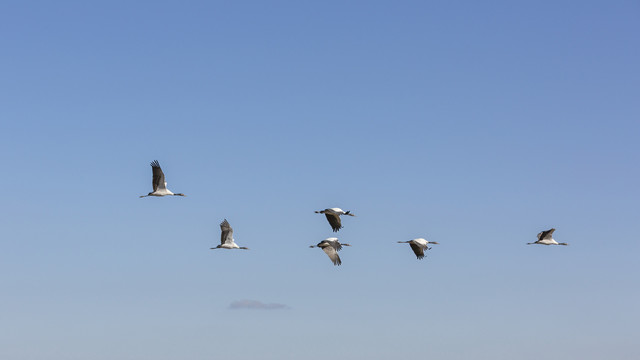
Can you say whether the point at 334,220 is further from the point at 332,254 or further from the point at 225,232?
the point at 225,232

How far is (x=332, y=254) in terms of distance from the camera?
3231 inches

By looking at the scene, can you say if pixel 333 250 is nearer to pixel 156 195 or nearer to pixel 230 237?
pixel 230 237

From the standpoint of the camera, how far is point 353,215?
82.9m

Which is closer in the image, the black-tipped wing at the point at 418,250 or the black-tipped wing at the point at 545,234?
the black-tipped wing at the point at 418,250

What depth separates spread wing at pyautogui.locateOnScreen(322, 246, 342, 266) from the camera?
81812mm

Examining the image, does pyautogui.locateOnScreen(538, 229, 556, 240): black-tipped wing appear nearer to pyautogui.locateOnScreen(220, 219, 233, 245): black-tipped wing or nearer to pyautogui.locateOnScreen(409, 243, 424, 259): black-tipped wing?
pyautogui.locateOnScreen(409, 243, 424, 259): black-tipped wing

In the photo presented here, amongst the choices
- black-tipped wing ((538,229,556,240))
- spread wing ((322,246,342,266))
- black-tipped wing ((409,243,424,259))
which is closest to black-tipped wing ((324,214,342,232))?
spread wing ((322,246,342,266))

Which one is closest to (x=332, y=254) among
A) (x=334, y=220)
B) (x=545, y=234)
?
(x=334, y=220)

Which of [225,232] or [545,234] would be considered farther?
[545,234]

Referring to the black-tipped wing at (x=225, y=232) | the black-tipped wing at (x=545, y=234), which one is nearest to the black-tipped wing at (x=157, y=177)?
the black-tipped wing at (x=225, y=232)

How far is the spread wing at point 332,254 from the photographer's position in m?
81.8

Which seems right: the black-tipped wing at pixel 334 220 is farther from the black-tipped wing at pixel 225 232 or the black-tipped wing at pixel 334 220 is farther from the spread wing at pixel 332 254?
the black-tipped wing at pixel 225 232

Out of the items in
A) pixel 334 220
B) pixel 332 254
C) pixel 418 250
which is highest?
pixel 334 220

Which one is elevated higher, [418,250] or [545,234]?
[545,234]
